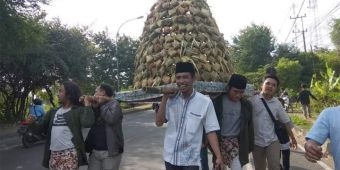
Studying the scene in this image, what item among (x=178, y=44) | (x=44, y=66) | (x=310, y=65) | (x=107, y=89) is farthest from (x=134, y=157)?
(x=310, y=65)

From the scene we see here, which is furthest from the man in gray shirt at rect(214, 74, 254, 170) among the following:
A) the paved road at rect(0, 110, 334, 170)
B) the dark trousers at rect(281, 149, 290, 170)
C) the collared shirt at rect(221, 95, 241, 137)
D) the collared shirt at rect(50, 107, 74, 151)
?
the paved road at rect(0, 110, 334, 170)

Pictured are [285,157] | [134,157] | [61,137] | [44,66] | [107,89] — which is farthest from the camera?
[44,66]

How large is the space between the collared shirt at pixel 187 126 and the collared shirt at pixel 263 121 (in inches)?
69.4

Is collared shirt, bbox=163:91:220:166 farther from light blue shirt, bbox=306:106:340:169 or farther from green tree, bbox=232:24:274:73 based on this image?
green tree, bbox=232:24:274:73

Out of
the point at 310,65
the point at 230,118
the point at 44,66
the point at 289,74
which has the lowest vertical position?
the point at 230,118

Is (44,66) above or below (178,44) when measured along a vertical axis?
above

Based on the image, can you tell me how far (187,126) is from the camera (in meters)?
4.17

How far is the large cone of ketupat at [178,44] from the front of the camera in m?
4.42

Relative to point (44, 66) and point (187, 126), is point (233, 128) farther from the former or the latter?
point (44, 66)

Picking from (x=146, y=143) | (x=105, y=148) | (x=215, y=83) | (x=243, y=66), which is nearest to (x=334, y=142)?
(x=215, y=83)

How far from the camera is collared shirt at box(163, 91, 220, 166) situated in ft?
13.6

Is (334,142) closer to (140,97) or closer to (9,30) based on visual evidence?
(140,97)

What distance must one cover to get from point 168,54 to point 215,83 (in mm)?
560

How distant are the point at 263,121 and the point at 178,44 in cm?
202
